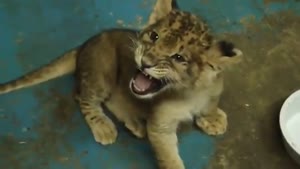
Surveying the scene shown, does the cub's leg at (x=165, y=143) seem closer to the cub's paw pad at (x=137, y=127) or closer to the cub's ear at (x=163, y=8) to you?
the cub's paw pad at (x=137, y=127)

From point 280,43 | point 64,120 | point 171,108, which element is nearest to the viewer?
point 171,108

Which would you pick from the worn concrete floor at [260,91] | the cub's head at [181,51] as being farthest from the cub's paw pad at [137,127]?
the cub's head at [181,51]

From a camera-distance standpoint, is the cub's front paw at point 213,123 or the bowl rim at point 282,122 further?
the cub's front paw at point 213,123

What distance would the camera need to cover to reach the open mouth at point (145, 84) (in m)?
1.82

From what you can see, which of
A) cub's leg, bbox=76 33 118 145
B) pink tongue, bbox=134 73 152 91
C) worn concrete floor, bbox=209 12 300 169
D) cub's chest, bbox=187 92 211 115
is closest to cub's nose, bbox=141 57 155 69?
pink tongue, bbox=134 73 152 91

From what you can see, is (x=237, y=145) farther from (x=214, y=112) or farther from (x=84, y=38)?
(x=84, y=38)

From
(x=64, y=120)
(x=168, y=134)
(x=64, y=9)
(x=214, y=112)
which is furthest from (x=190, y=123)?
(x=64, y=9)

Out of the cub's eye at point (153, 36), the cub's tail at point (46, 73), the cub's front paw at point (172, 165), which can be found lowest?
the cub's front paw at point (172, 165)

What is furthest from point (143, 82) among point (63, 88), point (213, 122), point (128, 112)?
point (63, 88)

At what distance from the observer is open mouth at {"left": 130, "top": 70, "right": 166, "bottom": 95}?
182 cm

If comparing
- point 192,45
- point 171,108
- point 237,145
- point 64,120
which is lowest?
point 237,145

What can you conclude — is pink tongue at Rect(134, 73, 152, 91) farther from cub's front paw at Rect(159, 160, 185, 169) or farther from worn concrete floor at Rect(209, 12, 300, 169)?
worn concrete floor at Rect(209, 12, 300, 169)

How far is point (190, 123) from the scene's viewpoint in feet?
7.18

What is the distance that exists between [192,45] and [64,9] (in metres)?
0.96
